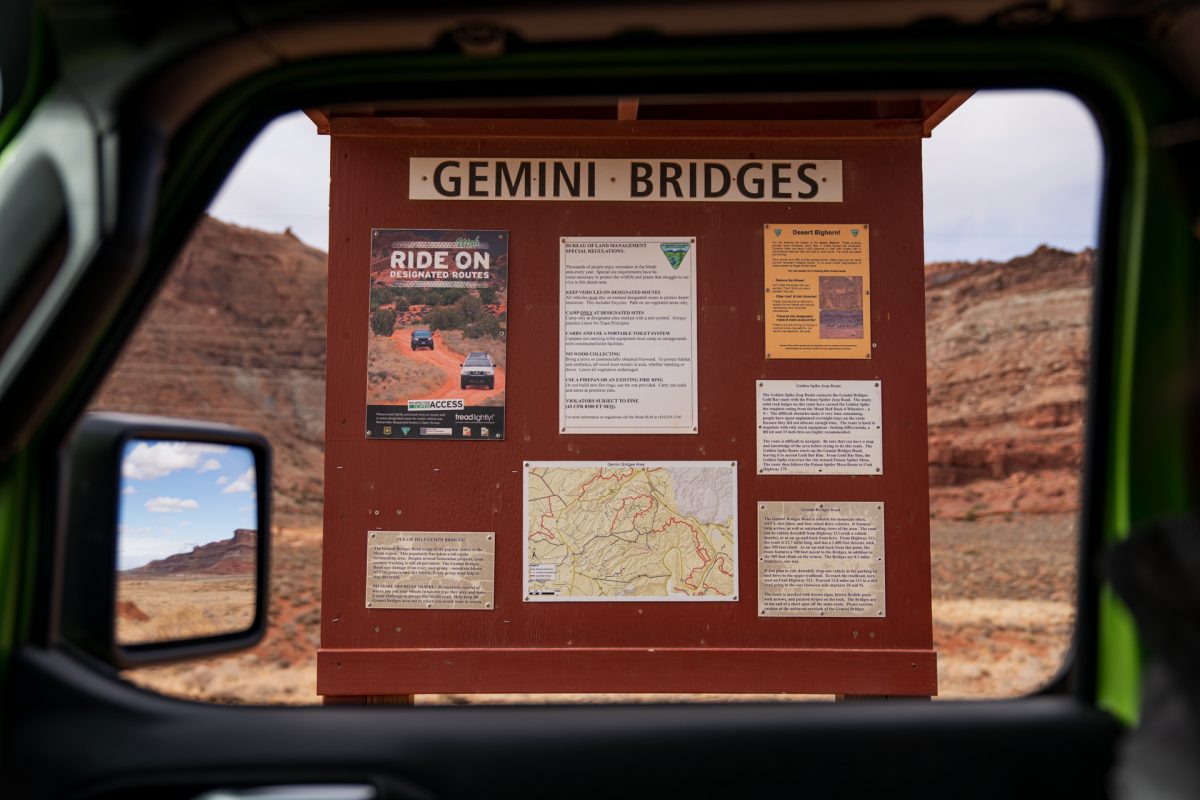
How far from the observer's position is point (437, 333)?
3.86 m

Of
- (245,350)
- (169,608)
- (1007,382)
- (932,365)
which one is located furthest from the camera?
(245,350)

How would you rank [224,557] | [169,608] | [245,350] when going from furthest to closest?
[245,350]
[169,608]
[224,557]

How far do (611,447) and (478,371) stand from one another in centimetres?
65

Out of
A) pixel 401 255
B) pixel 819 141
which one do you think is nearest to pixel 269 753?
pixel 401 255

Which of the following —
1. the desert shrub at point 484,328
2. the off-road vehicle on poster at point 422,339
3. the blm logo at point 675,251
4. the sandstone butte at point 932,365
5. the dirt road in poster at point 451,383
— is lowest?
the dirt road in poster at point 451,383

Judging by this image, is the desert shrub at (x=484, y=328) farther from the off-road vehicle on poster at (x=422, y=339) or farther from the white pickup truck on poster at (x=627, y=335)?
the white pickup truck on poster at (x=627, y=335)

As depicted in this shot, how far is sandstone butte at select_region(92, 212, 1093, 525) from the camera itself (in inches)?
952

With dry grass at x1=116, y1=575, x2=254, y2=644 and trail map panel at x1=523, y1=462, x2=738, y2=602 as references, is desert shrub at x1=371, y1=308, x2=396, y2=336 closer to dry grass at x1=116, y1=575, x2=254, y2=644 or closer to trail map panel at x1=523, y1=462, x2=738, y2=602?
trail map panel at x1=523, y1=462, x2=738, y2=602

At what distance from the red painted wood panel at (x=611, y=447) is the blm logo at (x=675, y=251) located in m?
0.05

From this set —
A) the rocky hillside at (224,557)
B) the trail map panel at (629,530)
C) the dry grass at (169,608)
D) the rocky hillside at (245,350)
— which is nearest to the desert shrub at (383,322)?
the trail map panel at (629,530)

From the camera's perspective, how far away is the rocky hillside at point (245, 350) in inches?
1058

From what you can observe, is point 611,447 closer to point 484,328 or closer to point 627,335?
point 627,335

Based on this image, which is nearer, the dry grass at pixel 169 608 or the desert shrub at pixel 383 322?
the desert shrub at pixel 383 322

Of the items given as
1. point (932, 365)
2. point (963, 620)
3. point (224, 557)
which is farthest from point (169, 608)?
point (224, 557)
